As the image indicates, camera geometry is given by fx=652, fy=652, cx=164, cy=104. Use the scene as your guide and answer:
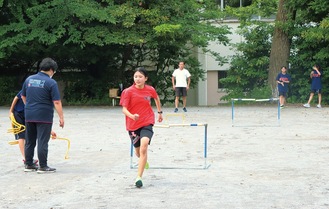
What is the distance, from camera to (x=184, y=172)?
993 cm

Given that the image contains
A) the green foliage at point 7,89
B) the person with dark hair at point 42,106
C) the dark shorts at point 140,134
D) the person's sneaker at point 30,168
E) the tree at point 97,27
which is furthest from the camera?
the green foliage at point 7,89

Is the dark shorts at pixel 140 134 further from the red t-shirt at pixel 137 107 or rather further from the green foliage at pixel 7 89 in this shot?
the green foliage at pixel 7 89

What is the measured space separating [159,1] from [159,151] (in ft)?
52.8

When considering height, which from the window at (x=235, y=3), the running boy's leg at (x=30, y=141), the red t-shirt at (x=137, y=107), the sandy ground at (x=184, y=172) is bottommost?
the sandy ground at (x=184, y=172)

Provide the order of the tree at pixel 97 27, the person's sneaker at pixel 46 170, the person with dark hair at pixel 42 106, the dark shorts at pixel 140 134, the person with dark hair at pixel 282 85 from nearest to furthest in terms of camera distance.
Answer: the dark shorts at pixel 140 134 → the person with dark hair at pixel 42 106 → the person's sneaker at pixel 46 170 → the person with dark hair at pixel 282 85 → the tree at pixel 97 27

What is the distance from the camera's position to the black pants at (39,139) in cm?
1000

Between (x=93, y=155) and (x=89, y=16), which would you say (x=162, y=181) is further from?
(x=89, y=16)

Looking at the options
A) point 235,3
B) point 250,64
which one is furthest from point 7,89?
point 235,3

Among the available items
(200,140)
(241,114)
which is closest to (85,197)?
(200,140)

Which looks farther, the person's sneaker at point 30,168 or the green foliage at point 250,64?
the green foliage at point 250,64

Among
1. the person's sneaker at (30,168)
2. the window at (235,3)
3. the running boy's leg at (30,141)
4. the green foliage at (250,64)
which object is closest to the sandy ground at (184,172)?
the person's sneaker at (30,168)

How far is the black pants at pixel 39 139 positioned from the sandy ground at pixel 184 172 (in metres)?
0.26

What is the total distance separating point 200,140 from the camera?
14.4 metres

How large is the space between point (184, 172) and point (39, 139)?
2282mm
